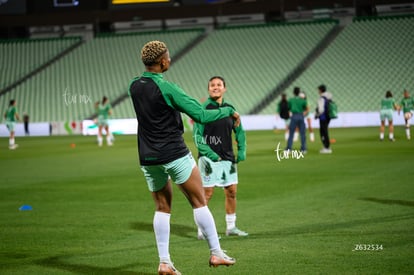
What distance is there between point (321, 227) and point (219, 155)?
1889 mm

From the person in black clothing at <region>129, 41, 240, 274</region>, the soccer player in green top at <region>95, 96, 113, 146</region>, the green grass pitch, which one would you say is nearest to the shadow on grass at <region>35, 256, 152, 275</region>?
the green grass pitch

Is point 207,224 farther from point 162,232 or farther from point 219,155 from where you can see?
point 219,155

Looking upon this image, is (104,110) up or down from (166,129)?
up

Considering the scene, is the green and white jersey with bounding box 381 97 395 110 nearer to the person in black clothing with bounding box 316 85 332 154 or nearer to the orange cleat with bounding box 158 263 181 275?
the person in black clothing with bounding box 316 85 332 154

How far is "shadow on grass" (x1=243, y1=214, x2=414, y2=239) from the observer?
33.8ft

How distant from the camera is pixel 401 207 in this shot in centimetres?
1241

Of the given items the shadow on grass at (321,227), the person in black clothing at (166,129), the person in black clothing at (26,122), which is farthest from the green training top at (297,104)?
the person in black clothing at (26,122)

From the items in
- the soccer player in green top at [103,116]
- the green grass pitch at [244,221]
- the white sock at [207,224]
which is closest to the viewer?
the white sock at [207,224]

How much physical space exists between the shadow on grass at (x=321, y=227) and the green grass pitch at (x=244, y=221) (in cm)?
2

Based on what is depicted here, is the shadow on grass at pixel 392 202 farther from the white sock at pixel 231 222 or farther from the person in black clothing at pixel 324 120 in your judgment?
the person in black clothing at pixel 324 120

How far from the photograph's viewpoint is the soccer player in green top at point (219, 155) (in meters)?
10.2

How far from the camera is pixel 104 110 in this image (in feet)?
119

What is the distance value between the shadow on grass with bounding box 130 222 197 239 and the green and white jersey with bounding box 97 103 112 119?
2467 cm

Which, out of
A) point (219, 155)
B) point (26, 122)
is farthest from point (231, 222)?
point (26, 122)
